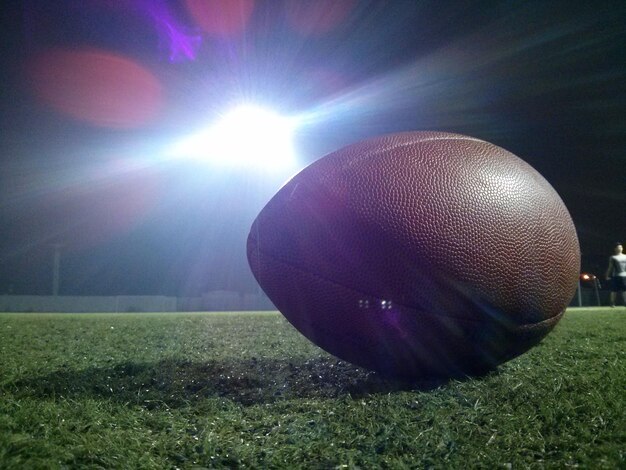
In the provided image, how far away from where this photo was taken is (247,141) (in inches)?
995

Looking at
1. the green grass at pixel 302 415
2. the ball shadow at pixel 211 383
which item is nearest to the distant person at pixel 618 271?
the green grass at pixel 302 415

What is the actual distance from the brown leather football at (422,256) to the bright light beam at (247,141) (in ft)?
71.7

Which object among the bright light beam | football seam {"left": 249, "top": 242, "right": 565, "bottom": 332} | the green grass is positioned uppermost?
the bright light beam

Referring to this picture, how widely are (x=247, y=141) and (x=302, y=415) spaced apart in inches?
937

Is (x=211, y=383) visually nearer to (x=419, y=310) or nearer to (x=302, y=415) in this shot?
(x=302, y=415)

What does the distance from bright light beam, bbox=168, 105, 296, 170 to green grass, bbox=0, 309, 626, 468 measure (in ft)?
70.0

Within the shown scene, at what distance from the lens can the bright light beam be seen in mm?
24188

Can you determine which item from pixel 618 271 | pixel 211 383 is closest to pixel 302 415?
pixel 211 383

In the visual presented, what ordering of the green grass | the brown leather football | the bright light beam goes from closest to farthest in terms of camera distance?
the green grass
the brown leather football
the bright light beam

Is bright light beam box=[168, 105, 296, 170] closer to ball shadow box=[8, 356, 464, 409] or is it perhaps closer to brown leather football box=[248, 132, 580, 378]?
ball shadow box=[8, 356, 464, 409]

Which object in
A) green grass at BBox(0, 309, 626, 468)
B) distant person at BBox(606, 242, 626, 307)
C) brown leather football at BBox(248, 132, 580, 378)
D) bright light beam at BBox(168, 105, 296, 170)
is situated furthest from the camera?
bright light beam at BBox(168, 105, 296, 170)

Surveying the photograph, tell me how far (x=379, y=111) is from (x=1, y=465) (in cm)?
1871

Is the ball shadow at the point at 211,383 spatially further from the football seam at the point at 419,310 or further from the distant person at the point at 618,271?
the distant person at the point at 618,271

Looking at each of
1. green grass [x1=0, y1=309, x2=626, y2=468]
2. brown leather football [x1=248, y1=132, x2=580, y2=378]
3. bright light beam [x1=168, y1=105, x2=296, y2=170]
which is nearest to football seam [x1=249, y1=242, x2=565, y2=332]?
brown leather football [x1=248, y1=132, x2=580, y2=378]
